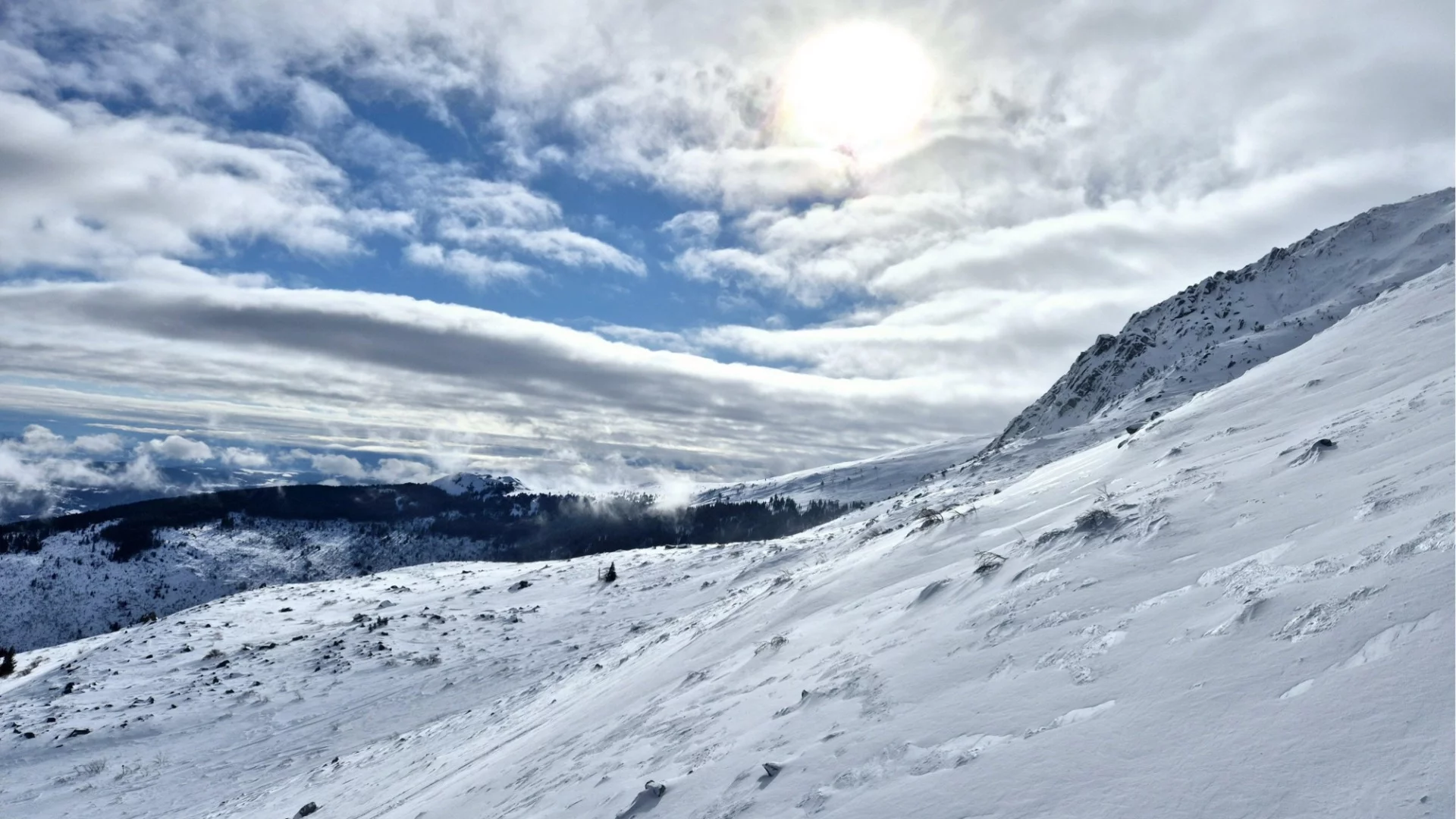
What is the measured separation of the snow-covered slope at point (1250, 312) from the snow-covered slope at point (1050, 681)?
65363 mm

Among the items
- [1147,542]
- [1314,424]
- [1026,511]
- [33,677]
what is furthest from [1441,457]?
[33,677]

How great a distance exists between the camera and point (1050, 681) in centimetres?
582

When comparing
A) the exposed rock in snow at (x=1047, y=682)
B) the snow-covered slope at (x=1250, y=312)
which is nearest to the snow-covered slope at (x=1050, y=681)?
Answer: the exposed rock in snow at (x=1047, y=682)

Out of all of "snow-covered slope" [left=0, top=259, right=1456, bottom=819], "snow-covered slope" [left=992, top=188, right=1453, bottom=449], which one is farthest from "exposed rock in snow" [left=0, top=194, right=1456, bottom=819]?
"snow-covered slope" [left=992, top=188, right=1453, bottom=449]

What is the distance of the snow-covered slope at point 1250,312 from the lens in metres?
84.4

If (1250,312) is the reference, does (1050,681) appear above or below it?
below

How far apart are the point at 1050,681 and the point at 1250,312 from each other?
13565 cm

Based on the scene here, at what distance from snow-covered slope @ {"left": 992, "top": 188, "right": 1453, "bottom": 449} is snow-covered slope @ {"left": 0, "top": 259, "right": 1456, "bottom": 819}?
65.4 m

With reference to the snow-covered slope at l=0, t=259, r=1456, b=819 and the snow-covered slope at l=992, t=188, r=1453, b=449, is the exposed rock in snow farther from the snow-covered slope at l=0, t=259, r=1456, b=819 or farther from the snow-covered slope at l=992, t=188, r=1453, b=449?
the snow-covered slope at l=992, t=188, r=1453, b=449

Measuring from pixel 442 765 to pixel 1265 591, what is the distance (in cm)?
1357

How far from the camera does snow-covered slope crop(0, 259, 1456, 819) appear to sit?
4152 mm

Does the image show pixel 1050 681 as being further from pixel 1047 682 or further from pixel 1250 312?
pixel 1250 312

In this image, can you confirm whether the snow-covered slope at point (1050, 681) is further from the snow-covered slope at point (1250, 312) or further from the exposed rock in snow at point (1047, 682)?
the snow-covered slope at point (1250, 312)

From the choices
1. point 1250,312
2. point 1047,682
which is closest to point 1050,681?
point 1047,682
